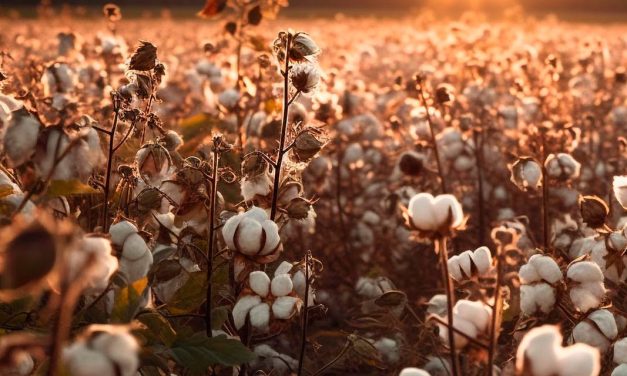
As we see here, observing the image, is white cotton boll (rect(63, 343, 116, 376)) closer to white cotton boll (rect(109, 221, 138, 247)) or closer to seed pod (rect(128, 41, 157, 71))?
white cotton boll (rect(109, 221, 138, 247))

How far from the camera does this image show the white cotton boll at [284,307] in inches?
78.7

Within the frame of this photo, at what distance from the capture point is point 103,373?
1050 mm

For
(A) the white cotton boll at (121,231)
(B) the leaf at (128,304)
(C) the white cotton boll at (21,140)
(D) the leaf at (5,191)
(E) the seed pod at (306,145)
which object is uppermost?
(C) the white cotton boll at (21,140)

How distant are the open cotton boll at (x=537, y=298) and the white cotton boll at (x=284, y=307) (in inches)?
19.2

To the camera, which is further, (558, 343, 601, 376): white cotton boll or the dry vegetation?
the dry vegetation

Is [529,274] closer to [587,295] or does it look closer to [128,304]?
[587,295]

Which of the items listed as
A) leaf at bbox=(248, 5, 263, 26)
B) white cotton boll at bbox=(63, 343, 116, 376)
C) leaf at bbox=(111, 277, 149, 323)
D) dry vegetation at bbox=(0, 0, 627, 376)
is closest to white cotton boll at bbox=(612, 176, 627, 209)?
dry vegetation at bbox=(0, 0, 627, 376)

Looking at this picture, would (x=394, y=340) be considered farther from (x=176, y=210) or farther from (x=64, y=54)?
(x=64, y=54)

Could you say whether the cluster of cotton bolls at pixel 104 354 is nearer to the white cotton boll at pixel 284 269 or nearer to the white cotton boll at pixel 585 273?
the white cotton boll at pixel 284 269

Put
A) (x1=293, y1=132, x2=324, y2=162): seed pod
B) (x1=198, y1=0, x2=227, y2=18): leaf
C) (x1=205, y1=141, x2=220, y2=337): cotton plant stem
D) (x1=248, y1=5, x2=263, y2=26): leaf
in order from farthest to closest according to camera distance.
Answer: (x1=248, y1=5, x2=263, y2=26): leaf < (x1=198, y1=0, x2=227, y2=18): leaf < (x1=293, y1=132, x2=324, y2=162): seed pod < (x1=205, y1=141, x2=220, y2=337): cotton plant stem

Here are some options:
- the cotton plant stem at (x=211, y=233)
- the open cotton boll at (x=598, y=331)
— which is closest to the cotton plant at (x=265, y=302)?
the cotton plant stem at (x=211, y=233)

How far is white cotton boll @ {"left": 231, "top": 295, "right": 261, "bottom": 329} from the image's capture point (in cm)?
202

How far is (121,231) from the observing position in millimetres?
1759

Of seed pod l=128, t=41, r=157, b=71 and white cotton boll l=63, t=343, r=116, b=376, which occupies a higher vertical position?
seed pod l=128, t=41, r=157, b=71
